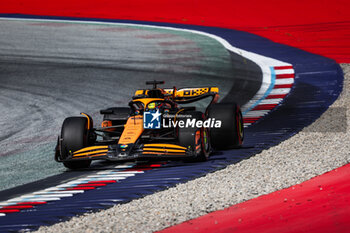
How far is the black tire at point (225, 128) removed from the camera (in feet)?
34.3

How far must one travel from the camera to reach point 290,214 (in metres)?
6.09

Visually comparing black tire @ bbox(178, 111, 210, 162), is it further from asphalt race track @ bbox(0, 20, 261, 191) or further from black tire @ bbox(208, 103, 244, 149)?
asphalt race track @ bbox(0, 20, 261, 191)

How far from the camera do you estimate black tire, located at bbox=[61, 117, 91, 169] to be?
9734 millimetres

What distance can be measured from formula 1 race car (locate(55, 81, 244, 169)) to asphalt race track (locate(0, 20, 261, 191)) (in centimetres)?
61

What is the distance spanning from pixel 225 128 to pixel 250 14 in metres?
19.8

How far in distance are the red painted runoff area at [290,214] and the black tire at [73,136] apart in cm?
355

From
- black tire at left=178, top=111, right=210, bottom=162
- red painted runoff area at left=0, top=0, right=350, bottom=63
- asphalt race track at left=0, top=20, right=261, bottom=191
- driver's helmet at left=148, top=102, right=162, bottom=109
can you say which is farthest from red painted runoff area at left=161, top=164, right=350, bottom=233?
red painted runoff area at left=0, top=0, right=350, bottom=63

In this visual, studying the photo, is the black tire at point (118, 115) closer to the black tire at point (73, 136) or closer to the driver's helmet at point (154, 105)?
the driver's helmet at point (154, 105)

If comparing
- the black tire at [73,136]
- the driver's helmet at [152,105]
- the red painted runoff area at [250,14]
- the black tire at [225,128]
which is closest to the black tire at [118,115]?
the driver's helmet at [152,105]

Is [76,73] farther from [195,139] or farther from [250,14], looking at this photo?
[195,139]

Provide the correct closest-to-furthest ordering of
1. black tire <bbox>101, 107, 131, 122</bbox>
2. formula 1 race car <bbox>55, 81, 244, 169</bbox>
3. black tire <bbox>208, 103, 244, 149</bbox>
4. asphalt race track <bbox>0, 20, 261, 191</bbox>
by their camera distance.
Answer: formula 1 race car <bbox>55, 81, 244, 169</bbox>, black tire <bbox>208, 103, 244, 149</bbox>, black tire <bbox>101, 107, 131, 122</bbox>, asphalt race track <bbox>0, 20, 261, 191</bbox>

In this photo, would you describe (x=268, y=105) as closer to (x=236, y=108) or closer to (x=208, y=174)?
(x=236, y=108)

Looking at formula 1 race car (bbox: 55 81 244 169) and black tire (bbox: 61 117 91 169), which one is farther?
black tire (bbox: 61 117 91 169)

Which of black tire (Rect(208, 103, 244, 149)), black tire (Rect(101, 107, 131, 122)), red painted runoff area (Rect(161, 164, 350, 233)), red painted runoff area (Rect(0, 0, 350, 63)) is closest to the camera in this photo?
red painted runoff area (Rect(161, 164, 350, 233))
